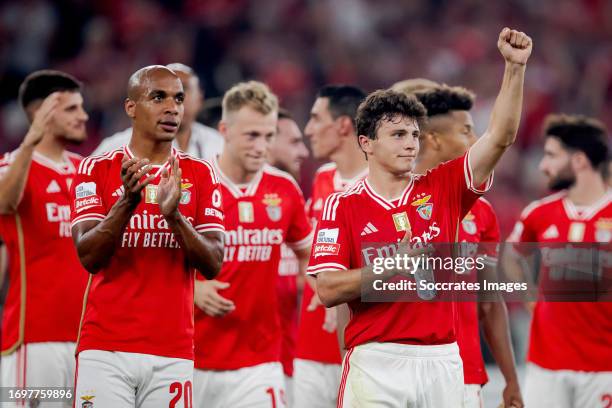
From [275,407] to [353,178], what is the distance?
1763mm

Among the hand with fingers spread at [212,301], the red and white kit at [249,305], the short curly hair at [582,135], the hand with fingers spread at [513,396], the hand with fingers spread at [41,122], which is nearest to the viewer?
the hand with fingers spread at [212,301]

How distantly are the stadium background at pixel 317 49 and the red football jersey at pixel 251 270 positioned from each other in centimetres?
714

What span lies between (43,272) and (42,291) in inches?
5.0

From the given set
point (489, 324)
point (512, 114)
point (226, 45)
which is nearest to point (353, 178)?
point (489, 324)

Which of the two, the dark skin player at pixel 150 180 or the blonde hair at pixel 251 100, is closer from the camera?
the dark skin player at pixel 150 180

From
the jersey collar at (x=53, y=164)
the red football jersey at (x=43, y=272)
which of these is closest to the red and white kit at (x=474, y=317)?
the red football jersey at (x=43, y=272)

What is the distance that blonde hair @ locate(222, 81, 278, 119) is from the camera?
650 cm

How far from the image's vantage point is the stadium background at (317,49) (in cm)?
1421

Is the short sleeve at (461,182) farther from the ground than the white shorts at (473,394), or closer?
farther from the ground

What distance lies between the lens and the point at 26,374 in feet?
20.7

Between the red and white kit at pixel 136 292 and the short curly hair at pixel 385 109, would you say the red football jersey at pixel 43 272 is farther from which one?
the short curly hair at pixel 385 109

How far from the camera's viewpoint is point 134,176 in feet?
14.6

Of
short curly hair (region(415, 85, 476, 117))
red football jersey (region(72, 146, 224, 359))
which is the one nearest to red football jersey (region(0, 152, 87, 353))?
red football jersey (region(72, 146, 224, 359))

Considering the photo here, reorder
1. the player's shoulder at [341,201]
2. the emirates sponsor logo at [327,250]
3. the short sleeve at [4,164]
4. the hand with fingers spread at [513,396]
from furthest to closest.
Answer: the short sleeve at [4,164] → the hand with fingers spread at [513,396] → the player's shoulder at [341,201] → the emirates sponsor logo at [327,250]
